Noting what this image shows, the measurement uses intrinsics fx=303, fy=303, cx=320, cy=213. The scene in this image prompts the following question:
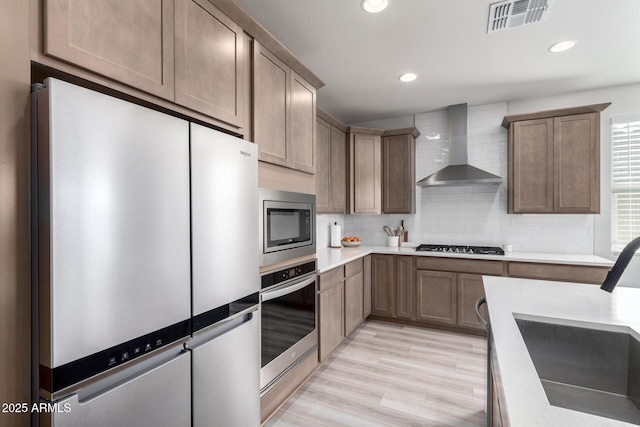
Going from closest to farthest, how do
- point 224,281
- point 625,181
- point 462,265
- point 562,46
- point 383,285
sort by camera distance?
point 224,281 → point 562,46 → point 625,181 → point 462,265 → point 383,285

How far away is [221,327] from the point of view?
55.6 inches

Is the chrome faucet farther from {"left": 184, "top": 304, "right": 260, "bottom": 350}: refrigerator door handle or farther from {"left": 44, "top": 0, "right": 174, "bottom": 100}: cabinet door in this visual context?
{"left": 44, "top": 0, "right": 174, "bottom": 100}: cabinet door

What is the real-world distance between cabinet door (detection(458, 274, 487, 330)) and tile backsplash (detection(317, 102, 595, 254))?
2.36ft

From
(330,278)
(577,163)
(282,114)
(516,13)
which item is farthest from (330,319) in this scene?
(577,163)

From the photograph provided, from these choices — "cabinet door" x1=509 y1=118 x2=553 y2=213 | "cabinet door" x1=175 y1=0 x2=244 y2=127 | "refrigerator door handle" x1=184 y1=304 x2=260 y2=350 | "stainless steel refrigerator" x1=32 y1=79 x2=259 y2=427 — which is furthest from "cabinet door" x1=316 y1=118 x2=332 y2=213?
"cabinet door" x1=509 y1=118 x2=553 y2=213

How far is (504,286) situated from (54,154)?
6.93 feet

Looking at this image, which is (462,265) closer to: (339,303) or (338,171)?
(339,303)

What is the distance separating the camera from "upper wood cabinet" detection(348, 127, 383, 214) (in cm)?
395

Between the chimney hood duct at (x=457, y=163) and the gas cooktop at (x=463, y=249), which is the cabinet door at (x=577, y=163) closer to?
the chimney hood duct at (x=457, y=163)

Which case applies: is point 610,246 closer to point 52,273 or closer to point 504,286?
point 504,286

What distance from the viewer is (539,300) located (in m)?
1.48

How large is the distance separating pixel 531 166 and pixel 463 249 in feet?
3.81

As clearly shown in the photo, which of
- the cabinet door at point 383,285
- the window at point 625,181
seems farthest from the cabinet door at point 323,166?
the window at point 625,181

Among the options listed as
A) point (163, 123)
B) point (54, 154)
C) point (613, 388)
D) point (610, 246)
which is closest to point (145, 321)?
point (54, 154)
